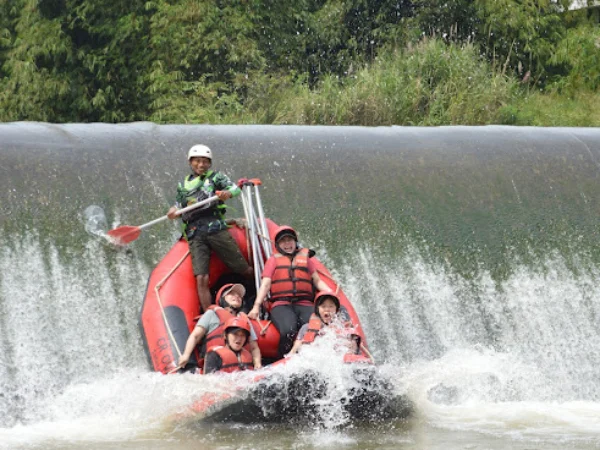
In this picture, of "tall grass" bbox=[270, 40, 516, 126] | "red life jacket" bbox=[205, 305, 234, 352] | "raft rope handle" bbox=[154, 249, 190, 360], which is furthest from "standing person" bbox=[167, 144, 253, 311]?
"tall grass" bbox=[270, 40, 516, 126]

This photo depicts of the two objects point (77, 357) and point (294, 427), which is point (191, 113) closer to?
point (77, 357)

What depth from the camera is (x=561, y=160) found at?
36.9 ft

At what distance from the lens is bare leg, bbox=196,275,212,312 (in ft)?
26.6

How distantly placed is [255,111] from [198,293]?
20.1 ft

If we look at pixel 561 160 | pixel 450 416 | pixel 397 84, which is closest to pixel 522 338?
pixel 450 416

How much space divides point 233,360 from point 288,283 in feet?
2.88

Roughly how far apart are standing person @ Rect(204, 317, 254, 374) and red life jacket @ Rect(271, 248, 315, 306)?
594 mm

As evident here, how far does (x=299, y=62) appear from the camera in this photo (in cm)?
1656

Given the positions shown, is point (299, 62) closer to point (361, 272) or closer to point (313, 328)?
point (361, 272)

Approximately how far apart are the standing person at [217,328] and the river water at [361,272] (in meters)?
0.30

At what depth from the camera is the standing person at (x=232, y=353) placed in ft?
23.7

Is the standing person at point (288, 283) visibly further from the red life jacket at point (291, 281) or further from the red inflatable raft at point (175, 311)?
the red inflatable raft at point (175, 311)

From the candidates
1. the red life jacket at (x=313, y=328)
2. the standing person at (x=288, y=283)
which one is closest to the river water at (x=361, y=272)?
the red life jacket at (x=313, y=328)

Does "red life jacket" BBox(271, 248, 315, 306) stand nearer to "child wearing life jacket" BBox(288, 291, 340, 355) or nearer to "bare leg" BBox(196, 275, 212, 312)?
"child wearing life jacket" BBox(288, 291, 340, 355)
